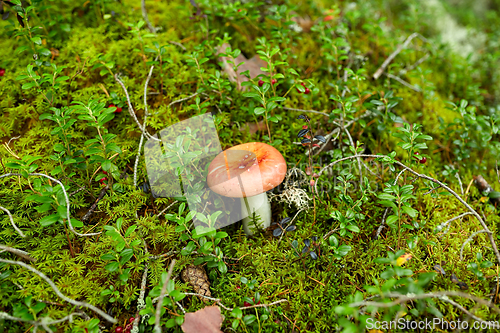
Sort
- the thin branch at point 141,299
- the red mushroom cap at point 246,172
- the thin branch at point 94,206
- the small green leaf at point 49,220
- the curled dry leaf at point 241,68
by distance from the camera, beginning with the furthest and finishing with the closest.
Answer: the curled dry leaf at point 241,68, the thin branch at point 94,206, the red mushroom cap at point 246,172, the thin branch at point 141,299, the small green leaf at point 49,220

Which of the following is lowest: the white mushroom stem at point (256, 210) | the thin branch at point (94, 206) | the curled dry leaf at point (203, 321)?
the curled dry leaf at point (203, 321)

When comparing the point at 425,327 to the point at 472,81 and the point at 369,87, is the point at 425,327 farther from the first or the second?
the point at 472,81

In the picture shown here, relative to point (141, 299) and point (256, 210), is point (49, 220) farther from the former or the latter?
point (256, 210)

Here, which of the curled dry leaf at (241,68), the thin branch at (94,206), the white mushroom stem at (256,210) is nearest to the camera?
the thin branch at (94,206)

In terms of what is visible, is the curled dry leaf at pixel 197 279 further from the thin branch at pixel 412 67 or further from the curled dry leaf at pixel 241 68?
the thin branch at pixel 412 67

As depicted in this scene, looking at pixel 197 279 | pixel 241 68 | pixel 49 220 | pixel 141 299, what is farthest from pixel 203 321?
pixel 241 68

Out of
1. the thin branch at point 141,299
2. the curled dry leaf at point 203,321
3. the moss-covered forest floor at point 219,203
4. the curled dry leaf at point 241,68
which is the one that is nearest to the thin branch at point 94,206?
the moss-covered forest floor at point 219,203

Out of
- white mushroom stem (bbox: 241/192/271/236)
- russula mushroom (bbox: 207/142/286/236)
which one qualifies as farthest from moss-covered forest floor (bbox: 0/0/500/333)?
russula mushroom (bbox: 207/142/286/236)

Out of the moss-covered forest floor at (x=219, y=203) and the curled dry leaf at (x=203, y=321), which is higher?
the moss-covered forest floor at (x=219, y=203)

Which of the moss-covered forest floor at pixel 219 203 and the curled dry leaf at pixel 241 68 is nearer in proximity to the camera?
the moss-covered forest floor at pixel 219 203
